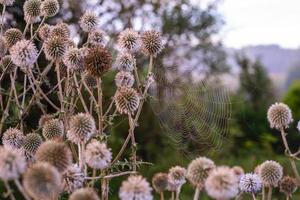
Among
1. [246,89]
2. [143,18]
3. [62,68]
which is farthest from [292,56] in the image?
[62,68]

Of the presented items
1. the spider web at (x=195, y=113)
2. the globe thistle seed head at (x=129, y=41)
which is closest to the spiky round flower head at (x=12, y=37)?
the globe thistle seed head at (x=129, y=41)

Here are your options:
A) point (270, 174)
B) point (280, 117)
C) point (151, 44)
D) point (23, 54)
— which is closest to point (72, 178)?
point (270, 174)

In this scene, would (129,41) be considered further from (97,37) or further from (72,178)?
(72,178)

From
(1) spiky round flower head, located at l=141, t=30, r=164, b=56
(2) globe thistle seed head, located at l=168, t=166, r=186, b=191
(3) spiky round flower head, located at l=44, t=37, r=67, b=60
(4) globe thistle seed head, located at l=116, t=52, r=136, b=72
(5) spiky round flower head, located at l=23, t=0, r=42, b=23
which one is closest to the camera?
(2) globe thistle seed head, located at l=168, t=166, r=186, b=191

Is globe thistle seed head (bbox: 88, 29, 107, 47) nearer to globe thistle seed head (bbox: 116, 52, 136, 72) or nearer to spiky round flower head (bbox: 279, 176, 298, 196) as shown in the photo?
globe thistle seed head (bbox: 116, 52, 136, 72)

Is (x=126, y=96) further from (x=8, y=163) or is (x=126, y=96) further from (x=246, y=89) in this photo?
(x=246, y=89)

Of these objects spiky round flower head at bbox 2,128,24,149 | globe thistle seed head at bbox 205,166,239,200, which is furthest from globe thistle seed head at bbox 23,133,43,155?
globe thistle seed head at bbox 205,166,239,200
